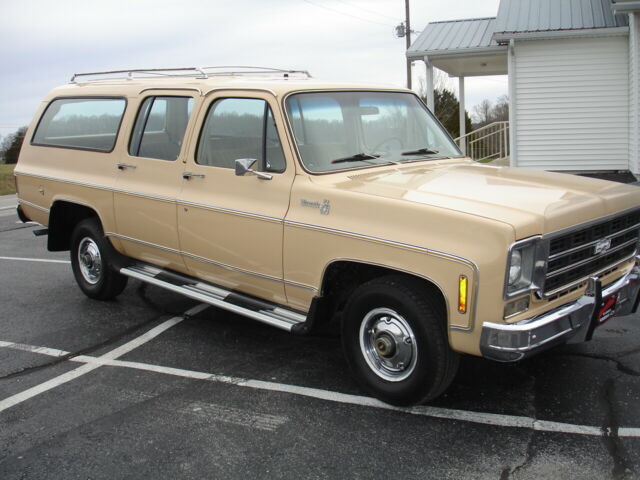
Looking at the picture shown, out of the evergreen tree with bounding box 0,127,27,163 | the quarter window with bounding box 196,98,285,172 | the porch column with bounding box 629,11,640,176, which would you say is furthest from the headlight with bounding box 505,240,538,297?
the evergreen tree with bounding box 0,127,27,163

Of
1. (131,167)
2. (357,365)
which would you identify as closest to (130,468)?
(357,365)

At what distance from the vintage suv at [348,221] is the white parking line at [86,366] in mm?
486

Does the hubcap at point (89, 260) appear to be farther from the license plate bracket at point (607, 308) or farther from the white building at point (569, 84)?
the white building at point (569, 84)

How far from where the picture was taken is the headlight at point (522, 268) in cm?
349

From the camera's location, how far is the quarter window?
468 cm

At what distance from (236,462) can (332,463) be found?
0.52m

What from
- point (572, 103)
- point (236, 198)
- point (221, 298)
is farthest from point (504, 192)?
point (572, 103)

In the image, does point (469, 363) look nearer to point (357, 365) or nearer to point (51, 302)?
point (357, 365)

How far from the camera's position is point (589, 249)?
4031 millimetres

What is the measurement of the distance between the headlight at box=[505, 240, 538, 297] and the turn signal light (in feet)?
0.71

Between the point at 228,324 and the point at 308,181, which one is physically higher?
the point at 308,181

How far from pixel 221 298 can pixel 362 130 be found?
166 centimetres

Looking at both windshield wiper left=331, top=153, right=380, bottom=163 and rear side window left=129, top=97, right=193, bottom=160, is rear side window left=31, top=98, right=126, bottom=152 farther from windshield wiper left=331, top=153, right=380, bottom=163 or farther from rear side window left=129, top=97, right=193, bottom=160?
windshield wiper left=331, top=153, right=380, bottom=163

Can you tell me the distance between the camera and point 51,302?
6.79m
